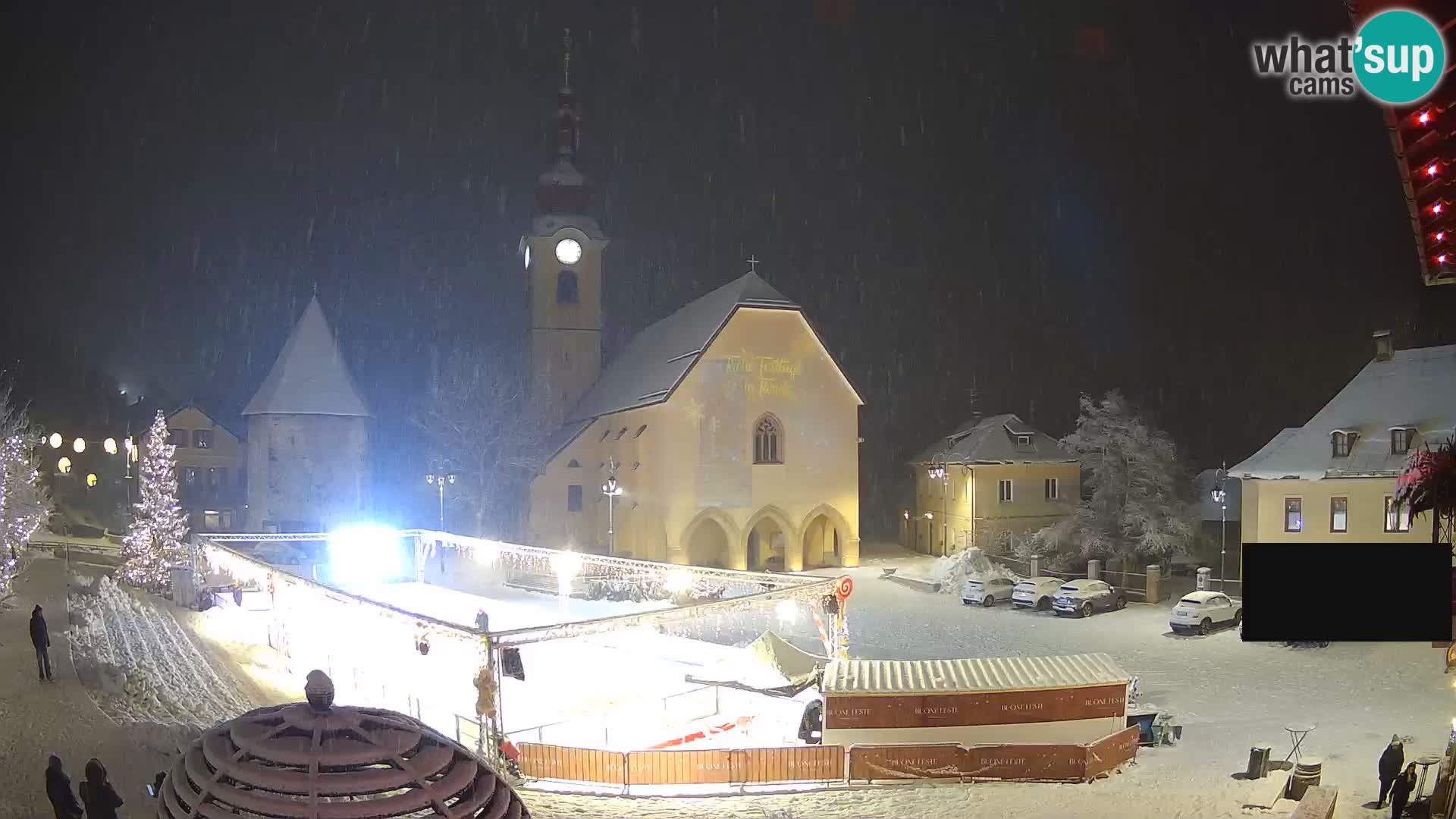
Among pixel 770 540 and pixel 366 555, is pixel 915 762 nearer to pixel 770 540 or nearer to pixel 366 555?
pixel 770 540

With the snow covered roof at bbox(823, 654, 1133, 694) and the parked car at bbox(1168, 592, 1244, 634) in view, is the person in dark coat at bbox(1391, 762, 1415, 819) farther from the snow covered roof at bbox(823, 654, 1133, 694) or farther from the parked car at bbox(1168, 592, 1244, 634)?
the parked car at bbox(1168, 592, 1244, 634)

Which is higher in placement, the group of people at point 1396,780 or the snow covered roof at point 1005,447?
the snow covered roof at point 1005,447

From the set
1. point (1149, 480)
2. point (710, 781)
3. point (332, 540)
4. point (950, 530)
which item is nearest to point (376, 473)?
point (332, 540)

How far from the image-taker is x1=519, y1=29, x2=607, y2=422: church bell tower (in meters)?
45.9

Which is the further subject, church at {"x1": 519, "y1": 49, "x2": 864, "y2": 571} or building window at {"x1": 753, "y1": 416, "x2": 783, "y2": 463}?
building window at {"x1": 753, "y1": 416, "x2": 783, "y2": 463}

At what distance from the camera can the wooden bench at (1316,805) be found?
425 inches

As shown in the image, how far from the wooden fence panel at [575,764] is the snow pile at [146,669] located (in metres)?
4.68

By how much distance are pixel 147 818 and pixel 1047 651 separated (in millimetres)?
18345

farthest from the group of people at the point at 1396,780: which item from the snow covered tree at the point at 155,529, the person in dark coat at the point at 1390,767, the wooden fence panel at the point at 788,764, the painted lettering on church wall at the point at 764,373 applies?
the snow covered tree at the point at 155,529

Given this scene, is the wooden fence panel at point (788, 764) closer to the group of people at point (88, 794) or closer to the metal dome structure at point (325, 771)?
the group of people at point (88, 794)

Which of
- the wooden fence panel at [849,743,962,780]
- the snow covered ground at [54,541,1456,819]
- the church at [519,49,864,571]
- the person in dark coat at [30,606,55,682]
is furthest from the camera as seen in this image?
the church at [519,49,864,571]

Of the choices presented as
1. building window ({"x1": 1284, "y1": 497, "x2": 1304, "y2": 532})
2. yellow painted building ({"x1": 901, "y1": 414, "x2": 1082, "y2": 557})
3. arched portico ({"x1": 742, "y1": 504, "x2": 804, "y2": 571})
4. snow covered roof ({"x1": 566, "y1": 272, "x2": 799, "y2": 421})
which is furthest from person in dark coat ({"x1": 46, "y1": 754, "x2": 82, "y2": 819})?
yellow painted building ({"x1": 901, "y1": 414, "x2": 1082, "y2": 557})

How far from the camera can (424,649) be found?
47.0 feet

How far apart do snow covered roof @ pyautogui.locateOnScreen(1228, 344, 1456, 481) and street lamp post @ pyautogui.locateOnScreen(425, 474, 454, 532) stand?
31772mm
